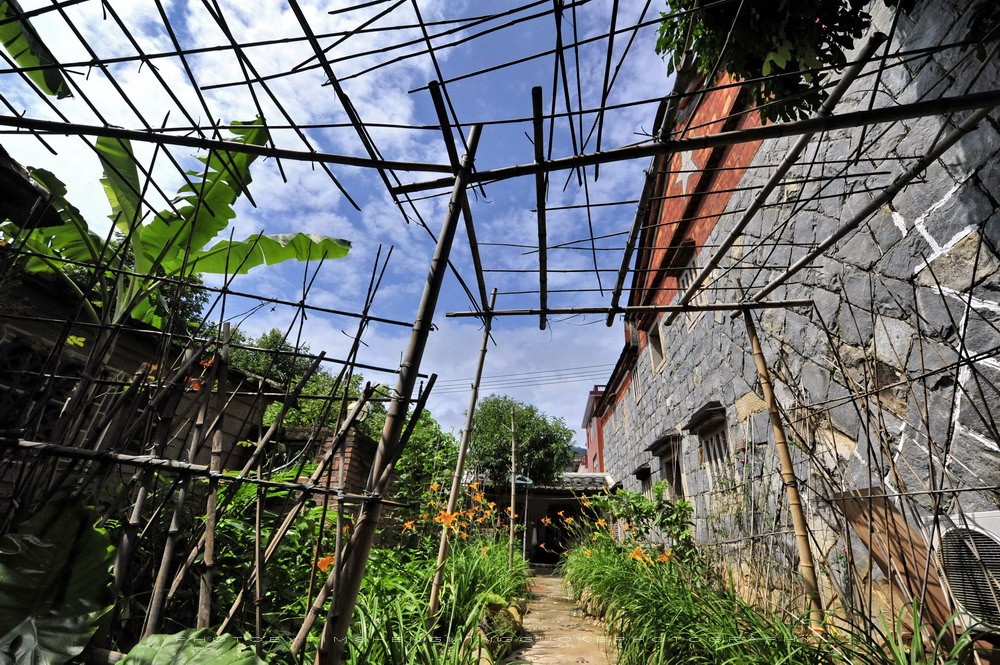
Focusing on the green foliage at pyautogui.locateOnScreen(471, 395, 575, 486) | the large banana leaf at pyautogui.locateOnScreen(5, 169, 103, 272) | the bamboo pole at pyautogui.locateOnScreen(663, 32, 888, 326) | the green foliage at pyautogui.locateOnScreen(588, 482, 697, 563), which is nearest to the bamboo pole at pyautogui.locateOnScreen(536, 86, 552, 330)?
the bamboo pole at pyautogui.locateOnScreen(663, 32, 888, 326)

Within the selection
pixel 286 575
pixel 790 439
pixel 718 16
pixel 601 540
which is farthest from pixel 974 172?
pixel 601 540

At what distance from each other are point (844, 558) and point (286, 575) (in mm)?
3250

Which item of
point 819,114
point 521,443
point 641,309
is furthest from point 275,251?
point 521,443

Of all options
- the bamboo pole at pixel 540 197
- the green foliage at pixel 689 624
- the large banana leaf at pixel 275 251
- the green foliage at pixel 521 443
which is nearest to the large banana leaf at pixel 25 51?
the large banana leaf at pixel 275 251

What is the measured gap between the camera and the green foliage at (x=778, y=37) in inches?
93.4

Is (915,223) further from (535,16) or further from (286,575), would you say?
(286,575)

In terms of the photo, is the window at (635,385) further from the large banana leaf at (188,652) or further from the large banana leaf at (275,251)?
the large banana leaf at (188,652)

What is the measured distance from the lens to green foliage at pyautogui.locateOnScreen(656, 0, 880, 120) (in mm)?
2371

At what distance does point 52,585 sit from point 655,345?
7.59m

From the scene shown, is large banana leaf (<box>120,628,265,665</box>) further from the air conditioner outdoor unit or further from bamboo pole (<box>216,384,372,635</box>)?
the air conditioner outdoor unit

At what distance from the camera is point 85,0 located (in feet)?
3.99

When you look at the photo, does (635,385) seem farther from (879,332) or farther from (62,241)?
(62,241)

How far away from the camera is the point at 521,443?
15242 mm

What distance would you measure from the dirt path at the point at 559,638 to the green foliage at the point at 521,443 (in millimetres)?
8053
